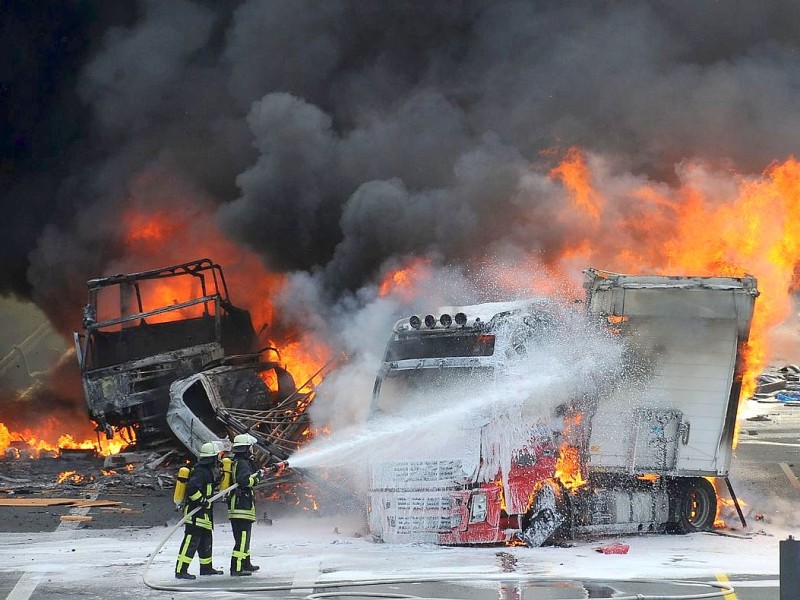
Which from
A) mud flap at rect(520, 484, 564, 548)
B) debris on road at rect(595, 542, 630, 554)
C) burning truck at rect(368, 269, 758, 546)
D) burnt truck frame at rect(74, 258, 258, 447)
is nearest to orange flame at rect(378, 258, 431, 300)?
burnt truck frame at rect(74, 258, 258, 447)

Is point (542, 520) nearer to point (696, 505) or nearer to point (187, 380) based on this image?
point (696, 505)

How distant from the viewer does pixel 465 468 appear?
973 cm

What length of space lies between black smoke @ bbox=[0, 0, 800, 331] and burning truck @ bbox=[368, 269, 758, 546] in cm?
628

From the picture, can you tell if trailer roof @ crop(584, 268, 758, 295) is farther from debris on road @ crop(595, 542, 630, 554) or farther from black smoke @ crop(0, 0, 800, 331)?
black smoke @ crop(0, 0, 800, 331)

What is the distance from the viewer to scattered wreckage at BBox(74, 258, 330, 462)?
14500mm

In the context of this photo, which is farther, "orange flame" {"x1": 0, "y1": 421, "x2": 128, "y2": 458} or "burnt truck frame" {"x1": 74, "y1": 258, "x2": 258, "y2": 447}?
"orange flame" {"x1": 0, "y1": 421, "x2": 128, "y2": 458}

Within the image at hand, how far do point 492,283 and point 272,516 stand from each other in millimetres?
4683

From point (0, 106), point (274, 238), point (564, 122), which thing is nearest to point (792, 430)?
point (564, 122)

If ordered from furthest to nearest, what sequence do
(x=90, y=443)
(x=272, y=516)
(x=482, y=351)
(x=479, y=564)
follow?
1. (x=90, y=443)
2. (x=272, y=516)
3. (x=482, y=351)
4. (x=479, y=564)

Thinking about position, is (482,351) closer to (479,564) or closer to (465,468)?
(465,468)

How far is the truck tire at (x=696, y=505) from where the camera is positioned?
1118 cm

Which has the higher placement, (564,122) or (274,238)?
(564,122)

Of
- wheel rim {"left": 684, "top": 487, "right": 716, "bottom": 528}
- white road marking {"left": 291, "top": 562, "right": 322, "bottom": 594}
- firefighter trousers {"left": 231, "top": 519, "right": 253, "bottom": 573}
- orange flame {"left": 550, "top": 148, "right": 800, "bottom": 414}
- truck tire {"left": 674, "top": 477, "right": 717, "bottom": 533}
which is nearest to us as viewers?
white road marking {"left": 291, "top": 562, "right": 322, "bottom": 594}

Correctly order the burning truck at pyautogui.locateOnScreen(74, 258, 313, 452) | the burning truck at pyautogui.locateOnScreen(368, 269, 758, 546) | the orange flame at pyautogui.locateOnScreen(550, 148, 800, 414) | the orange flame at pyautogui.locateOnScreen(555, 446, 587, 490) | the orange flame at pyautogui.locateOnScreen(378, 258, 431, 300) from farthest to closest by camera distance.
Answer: the orange flame at pyautogui.locateOnScreen(378, 258, 431, 300) < the burning truck at pyautogui.locateOnScreen(74, 258, 313, 452) < the orange flame at pyautogui.locateOnScreen(550, 148, 800, 414) < the orange flame at pyautogui.locateOnScreen(555, 446, 587, 490) < the burning truck at pyautogui.locateOnScreen(368, 269, 758, 546)
